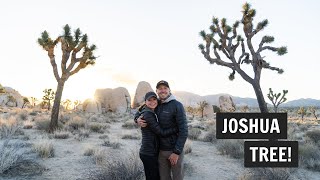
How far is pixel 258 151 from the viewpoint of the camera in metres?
5.77

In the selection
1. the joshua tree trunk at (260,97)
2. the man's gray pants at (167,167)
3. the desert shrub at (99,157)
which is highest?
the joshua tree trunk at (260,97)

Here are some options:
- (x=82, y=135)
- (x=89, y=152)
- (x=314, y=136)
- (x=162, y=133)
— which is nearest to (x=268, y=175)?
(x=162, y=133)

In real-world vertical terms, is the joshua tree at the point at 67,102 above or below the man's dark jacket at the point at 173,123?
above

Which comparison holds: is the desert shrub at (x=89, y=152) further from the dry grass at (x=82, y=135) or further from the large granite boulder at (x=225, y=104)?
the large granite boulder at (x=225, y=104)

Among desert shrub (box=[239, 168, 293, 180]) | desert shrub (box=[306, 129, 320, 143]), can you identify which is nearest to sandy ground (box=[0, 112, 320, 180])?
desert shrub (box=[239, 168, 293, 180])

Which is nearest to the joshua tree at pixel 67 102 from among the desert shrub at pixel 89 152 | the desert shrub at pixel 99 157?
the desert shrub at pixel 89 152

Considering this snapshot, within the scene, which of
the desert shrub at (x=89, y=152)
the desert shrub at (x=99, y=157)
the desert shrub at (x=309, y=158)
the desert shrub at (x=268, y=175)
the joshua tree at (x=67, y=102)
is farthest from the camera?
the joshua tree at (x=67, y=102)

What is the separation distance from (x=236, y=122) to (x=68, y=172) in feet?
13.0

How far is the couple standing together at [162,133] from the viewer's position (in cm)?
432

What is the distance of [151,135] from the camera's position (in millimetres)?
4355

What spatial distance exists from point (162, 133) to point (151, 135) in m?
0.15

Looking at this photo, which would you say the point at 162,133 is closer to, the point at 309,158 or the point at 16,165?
the point at 16,165

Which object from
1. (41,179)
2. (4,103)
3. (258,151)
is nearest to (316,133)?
(258,151)

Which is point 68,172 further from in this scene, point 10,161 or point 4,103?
point 4,103
